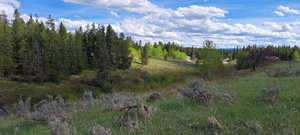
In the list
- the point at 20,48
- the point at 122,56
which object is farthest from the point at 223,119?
the point at 122,56

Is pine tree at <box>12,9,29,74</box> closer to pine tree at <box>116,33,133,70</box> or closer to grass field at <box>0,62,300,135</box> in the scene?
pine tree at <box>116,33,133,70</box>

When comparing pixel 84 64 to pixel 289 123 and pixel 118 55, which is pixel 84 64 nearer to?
pixel 118 55

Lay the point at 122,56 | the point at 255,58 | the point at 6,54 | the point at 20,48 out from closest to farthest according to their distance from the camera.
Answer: the point at 6,54, the point at 20,48, the point at 255,58, the point at 122,56

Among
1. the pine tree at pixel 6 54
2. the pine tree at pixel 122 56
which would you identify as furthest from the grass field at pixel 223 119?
the pine tree at pixel 122 56

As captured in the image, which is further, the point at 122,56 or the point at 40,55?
A: the point at 122,56

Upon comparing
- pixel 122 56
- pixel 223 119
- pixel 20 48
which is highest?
pixel 20 48

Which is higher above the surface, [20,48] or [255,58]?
[20,48]

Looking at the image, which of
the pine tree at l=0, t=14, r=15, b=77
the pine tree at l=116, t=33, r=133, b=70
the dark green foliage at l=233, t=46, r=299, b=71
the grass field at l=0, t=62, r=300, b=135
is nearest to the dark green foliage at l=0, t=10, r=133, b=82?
the pine tree at l=0, t=14, r=15, b=77

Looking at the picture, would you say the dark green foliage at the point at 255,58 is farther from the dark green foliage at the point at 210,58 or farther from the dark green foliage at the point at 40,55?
the dark green foliage at the point at 40,55

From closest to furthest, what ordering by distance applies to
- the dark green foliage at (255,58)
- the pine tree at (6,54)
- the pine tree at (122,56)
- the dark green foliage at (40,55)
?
the pine tree at (6,54) → the dark green foliage at (40,55) → the pine tree at (122,56) → the dark green foliage at (255,58)

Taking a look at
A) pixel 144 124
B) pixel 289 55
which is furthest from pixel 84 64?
pixel 289 55

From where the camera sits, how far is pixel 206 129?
147 inches

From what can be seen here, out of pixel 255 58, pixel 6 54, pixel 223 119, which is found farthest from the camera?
pixel 255 58

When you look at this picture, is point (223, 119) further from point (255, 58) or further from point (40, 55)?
point (255, 58)
